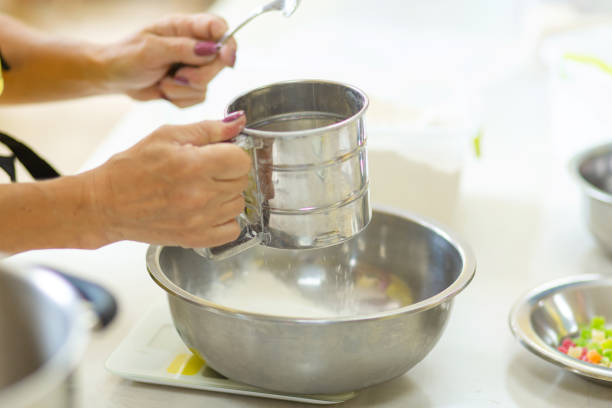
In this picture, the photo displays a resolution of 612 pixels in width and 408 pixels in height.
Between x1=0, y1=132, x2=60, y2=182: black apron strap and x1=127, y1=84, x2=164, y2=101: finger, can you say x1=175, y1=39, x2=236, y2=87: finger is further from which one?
x1=0, y1=132, x2=60, y2=182: black apron strap

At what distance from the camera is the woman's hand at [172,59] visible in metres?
1.00

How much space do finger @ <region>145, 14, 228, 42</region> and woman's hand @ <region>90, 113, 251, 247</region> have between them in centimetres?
35

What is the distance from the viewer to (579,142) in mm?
1438

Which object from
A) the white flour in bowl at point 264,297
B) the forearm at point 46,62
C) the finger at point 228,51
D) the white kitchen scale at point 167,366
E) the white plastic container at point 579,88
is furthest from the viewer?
the white plastic container at point 579,88

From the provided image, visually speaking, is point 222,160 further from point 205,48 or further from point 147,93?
point 147,93

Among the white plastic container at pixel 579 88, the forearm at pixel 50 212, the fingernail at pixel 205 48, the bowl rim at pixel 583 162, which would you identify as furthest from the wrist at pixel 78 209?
Answer: the white plastic container at pixel 579 88

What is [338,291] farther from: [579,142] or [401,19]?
[401,19]

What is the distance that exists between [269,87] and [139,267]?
16.5 inches

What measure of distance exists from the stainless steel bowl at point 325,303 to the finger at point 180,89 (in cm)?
25

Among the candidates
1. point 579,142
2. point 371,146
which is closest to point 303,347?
point 371,146

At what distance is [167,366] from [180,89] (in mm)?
402

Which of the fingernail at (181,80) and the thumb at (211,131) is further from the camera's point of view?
the fingernail at (181,80)

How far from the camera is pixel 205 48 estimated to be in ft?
3.25

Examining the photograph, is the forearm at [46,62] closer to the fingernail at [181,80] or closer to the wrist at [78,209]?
the fingernail at [181,80]
